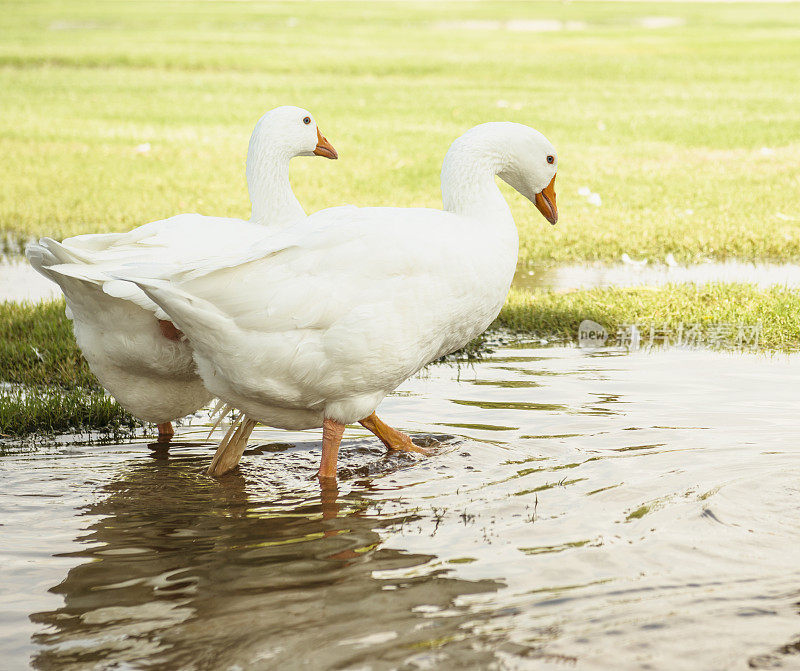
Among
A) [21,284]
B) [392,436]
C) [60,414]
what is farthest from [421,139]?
[392,436]

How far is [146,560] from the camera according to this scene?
435cm

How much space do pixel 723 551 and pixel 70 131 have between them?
19.8 meters

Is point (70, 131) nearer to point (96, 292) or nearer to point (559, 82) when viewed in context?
point (559, 82)

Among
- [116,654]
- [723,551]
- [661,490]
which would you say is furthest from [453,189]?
[116,654]

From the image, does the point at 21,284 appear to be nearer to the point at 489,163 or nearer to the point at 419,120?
the point at 489,163

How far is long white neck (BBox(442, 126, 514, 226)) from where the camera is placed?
211 inches

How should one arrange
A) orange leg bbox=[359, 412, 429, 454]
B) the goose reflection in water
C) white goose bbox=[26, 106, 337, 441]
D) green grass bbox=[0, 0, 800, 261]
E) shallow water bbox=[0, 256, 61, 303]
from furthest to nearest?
green grass bbox=[0, 0, 800, 261] < shallow water bbox=[0, 256, 61, 303] < orange leg bbox=[359, 412, 429, 454] < white goose bbox=[26, 106, 337, 441] < the goose reflection in water

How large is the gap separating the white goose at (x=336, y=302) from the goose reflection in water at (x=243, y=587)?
586mm

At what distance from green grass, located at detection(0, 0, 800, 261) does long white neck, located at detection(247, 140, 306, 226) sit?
5.22 metres

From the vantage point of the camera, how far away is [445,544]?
4.43 meters

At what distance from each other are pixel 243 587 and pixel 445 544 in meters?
0.87

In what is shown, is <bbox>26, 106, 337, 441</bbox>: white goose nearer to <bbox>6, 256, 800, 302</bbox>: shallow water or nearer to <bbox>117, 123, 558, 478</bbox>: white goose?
<bbox>117, 123, 558, 478</bbox>: white goose

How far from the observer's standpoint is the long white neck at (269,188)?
652 centimetres

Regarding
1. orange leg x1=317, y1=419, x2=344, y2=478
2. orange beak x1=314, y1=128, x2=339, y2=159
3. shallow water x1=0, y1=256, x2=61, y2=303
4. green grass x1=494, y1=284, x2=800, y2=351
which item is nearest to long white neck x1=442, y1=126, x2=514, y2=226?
orange leg x1=317, y1=419, x2=344, y2=478
